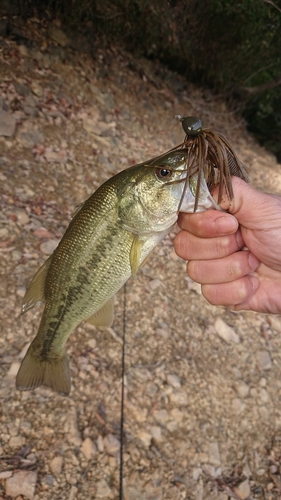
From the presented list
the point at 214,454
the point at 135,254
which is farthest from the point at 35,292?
the point at 214,454

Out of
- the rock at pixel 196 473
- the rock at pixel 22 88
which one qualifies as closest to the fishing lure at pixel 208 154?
the rock at pixel 196 473

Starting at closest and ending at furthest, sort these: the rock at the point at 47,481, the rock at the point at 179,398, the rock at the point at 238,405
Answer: the rock at the point at 47,481
the rock at the point at 179,398
the rock at the point at 238,405

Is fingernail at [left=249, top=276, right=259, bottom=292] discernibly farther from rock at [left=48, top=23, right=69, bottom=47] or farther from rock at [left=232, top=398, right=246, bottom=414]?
rock at [left=48, top=23, right=69, bottom=47]

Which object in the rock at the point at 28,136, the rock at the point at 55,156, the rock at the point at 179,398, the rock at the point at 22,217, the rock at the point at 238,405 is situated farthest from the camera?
the rock at the point at 55,156

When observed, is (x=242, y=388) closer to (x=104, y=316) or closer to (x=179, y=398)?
(x=179, y=398)

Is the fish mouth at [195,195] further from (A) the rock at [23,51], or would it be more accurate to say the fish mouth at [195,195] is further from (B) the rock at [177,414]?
(A) the rock at [23,51]

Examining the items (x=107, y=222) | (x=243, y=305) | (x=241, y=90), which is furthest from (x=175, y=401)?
(x=241, y=90)

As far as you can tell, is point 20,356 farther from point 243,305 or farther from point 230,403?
point 230,403
